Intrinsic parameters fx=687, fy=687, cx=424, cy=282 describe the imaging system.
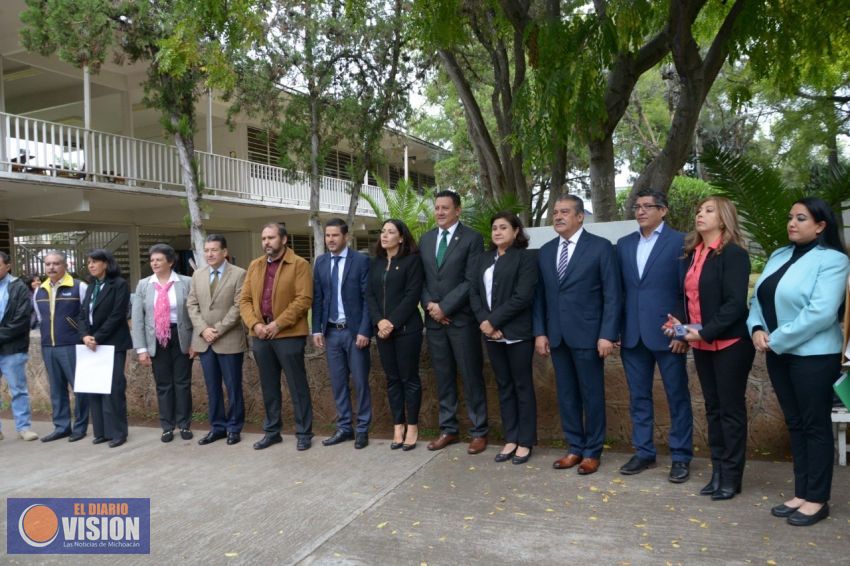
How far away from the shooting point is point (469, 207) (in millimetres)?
9273

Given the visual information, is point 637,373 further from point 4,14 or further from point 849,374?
point 4,14

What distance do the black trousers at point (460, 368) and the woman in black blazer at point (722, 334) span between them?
5.46 ft

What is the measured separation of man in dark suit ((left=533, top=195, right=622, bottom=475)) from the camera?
4.98m

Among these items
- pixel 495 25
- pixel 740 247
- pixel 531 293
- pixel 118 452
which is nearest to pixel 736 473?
pixel 740 247

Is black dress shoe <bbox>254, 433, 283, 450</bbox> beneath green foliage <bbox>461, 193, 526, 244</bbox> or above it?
beneath

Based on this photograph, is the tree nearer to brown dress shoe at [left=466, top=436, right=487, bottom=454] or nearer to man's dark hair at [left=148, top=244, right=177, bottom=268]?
man's dark hair at [left=148, top=244, right=177, bottom=268]

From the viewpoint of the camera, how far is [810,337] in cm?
388

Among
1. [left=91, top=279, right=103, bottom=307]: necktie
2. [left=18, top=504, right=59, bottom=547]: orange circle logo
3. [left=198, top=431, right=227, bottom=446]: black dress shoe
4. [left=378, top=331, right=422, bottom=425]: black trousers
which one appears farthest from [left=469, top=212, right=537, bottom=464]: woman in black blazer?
[left=91, top=279, right=103, bottom=307]: necktie

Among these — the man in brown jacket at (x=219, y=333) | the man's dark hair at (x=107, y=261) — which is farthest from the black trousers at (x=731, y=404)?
the man's dark hair at (x=107, y=261)

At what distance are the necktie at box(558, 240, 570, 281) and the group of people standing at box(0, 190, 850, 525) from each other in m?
0.01

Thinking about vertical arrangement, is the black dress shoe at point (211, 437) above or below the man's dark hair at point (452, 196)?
below

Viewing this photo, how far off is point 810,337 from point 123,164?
46.4 feet

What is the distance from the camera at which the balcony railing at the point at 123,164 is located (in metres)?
12.9

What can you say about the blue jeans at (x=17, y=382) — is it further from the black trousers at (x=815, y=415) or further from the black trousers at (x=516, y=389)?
the black trousers at (x=815, y=415)
